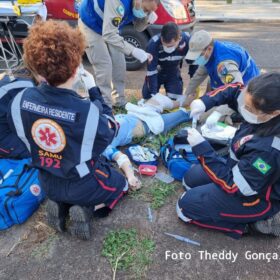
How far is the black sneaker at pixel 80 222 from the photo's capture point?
223 cm

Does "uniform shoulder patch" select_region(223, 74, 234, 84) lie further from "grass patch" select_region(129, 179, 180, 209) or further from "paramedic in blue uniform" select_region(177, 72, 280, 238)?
"grass patch" select_region(129, 179, 180, 209)

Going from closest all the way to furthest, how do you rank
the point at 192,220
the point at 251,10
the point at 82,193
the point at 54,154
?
1. the point at 54,154
2. the point at 82,193
3. the point at 192,220
4. the point at 251,10

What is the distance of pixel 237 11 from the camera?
11.0 metres

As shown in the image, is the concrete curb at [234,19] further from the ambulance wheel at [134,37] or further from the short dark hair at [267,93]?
the short dark hair at [267,93]

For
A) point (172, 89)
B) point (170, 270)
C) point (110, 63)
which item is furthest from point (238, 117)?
point (170, 270)

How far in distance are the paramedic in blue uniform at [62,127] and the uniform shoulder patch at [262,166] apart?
0.94 metres

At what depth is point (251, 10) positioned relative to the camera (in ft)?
36.5

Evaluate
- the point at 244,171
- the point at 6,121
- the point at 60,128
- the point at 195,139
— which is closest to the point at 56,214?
the point at 60,128

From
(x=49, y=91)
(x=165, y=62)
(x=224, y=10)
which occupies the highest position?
(x=49, y=91)

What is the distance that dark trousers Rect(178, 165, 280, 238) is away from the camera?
7.19ft

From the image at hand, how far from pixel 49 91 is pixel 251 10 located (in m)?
11.0

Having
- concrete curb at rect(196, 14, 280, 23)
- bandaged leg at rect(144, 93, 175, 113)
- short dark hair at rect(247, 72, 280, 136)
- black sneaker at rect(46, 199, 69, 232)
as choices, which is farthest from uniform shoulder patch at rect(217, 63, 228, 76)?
concrete curb at rect(196, 14, 280, 23)

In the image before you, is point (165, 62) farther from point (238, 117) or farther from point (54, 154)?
point (54, 154)

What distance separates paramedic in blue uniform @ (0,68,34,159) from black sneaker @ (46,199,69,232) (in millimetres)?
622
